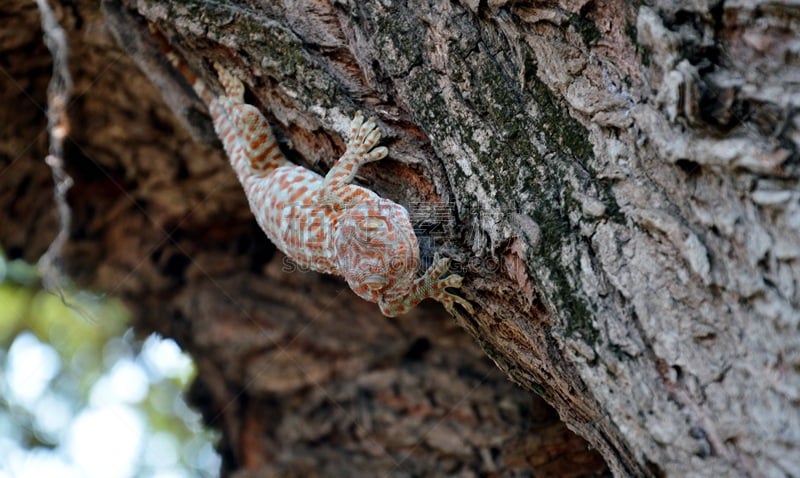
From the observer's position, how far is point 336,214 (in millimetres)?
3900

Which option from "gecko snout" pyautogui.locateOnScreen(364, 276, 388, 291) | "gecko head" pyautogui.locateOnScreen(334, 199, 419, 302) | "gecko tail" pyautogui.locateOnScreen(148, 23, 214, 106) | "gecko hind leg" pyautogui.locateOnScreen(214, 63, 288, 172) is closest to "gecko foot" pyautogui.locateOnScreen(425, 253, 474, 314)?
"gecko head" pyautogui.locateOnScreen(334, 199, 419, 302)

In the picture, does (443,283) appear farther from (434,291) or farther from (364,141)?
(364,141)

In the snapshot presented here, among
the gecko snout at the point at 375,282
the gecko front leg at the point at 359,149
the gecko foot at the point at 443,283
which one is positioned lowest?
the gecko snout at the point at 375,282

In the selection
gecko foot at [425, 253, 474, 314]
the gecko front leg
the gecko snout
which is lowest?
the gecko snout

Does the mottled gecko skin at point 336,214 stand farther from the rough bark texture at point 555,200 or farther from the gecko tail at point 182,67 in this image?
the rough bark texture at point 555,200

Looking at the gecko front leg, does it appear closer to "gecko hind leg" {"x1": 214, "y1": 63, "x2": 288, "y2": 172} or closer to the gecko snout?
the gecko snout

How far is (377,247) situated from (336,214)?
0.44m

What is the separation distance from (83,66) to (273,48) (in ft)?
8.87

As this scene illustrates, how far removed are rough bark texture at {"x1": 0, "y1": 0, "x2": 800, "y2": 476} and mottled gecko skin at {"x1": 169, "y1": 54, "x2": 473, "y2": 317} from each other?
119 millimetres

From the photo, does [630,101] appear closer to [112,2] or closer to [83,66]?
[112,2]

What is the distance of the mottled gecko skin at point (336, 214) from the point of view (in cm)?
351

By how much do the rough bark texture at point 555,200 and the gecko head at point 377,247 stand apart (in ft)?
0.44

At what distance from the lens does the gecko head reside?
3.50 meters

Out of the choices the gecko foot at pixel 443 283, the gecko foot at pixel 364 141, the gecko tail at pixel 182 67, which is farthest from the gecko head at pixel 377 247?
the gecko tail at pixel 182 67
